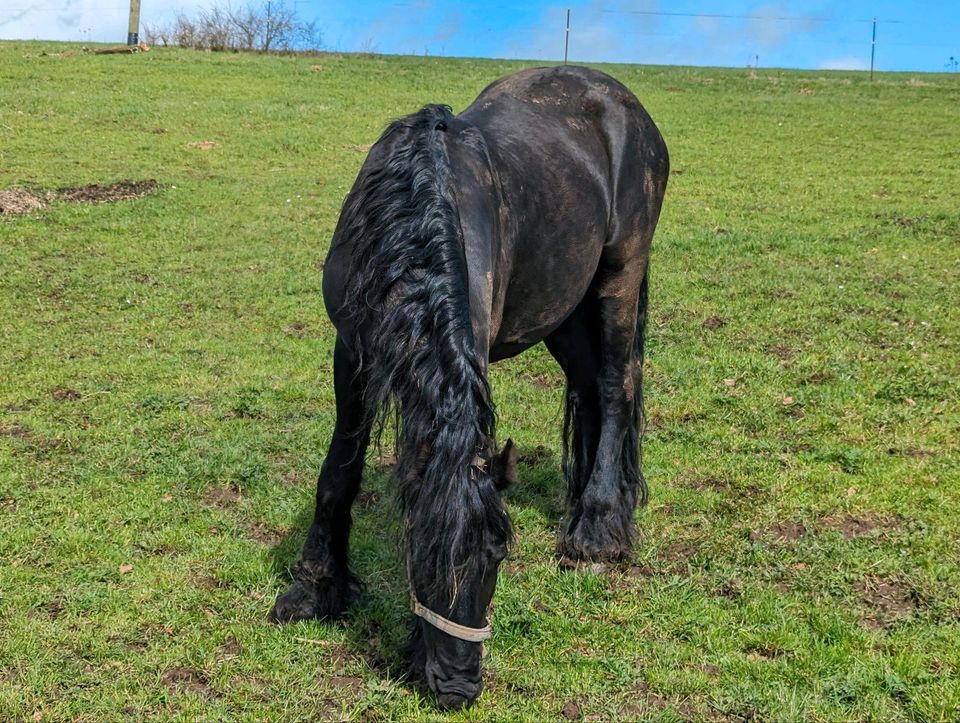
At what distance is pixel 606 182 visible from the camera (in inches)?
192

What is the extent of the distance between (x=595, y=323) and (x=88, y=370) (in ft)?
13.9

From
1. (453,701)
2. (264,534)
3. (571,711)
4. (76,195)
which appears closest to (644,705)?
(571,711)

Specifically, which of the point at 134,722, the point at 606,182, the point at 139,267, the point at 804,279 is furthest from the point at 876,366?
the point at 139,267

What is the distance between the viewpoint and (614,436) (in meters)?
5.12

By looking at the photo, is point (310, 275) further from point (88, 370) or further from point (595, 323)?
point (595, 323)

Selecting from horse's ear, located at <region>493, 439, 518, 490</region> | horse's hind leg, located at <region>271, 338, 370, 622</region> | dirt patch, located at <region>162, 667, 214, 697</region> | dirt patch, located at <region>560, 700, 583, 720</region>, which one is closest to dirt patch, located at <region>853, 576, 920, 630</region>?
dirt patch, located at <region>560, 700, 583, 720</region>

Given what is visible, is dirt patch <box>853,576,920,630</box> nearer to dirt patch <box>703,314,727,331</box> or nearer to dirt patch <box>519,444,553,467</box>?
dirt patch <box>519,444,553,467</box>

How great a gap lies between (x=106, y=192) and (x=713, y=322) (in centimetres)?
903

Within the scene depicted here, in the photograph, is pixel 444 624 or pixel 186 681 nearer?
pixel 444 624

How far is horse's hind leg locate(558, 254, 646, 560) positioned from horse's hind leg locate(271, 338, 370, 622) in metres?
1.25

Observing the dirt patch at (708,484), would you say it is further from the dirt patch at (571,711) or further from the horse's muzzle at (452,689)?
the horse's muzzle at (452,689)

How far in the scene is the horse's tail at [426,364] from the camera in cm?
300

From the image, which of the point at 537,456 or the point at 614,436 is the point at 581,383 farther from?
the point at 537,456

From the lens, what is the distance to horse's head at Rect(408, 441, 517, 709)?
304 cm
